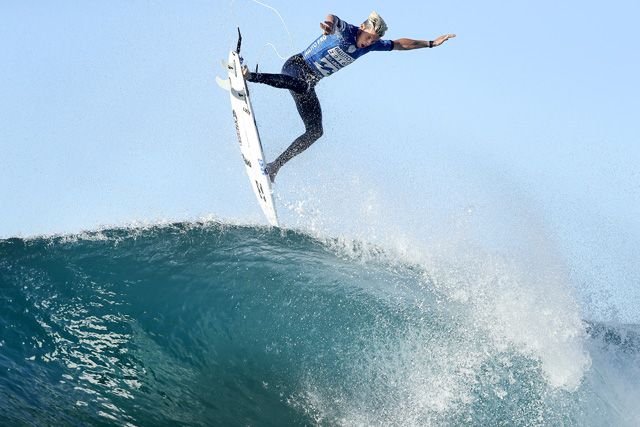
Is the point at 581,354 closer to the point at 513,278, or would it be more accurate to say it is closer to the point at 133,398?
the point at 513,278

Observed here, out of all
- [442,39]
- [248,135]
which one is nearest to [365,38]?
[442,39]

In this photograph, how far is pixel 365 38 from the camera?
23.5 feet

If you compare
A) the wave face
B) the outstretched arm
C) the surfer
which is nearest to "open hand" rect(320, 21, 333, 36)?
the surfer

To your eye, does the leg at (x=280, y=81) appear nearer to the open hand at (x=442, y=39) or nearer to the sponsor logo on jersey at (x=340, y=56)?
the sponsor logo on jersey at (x=340, y=56)

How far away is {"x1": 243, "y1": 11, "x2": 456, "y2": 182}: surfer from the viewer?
7.07m

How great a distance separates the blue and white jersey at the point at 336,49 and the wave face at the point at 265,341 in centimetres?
269

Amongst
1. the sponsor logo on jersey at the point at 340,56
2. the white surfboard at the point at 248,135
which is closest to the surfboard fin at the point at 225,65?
the white surfboard at the point at 248,135

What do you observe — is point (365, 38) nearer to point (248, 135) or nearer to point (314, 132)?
point (314, 132)

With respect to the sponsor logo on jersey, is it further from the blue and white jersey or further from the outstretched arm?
the outstretched arm

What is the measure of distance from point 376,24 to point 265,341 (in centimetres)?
391

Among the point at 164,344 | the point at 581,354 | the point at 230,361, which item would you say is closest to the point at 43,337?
the point at 164,344

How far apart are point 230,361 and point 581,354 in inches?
167

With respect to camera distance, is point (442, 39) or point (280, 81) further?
point (280, 81)

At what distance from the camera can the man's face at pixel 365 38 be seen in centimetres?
709
